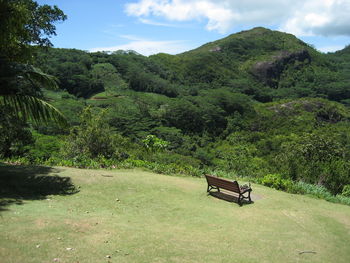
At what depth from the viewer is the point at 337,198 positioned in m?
9.41

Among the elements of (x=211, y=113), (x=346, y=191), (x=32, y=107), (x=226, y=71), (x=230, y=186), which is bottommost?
(x=346, y=191)

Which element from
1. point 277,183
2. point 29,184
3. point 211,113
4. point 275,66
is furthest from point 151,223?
point 275,66

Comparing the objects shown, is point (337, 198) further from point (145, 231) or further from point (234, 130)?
point (234, 130)

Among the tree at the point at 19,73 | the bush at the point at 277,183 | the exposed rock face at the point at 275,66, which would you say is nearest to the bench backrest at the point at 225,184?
the bush at the point at 277,183

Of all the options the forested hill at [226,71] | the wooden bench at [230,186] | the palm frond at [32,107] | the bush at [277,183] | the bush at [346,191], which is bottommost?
the bush at [346,191]

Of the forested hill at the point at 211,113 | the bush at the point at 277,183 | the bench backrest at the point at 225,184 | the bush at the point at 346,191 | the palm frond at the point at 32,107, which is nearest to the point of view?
the palm frond at the point at 32,107

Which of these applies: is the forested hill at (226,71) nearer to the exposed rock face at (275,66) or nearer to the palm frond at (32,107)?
the exposed rock face at (275,66)

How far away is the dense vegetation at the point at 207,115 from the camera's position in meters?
12.1

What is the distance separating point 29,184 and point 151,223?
3.46 metres

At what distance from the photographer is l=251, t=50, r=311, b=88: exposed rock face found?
143 meters

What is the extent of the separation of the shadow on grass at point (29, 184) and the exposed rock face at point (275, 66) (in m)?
142

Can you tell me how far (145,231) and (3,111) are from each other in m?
4.48

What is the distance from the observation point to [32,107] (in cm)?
762

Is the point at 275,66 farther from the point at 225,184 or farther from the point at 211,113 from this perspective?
the point at 225,184
